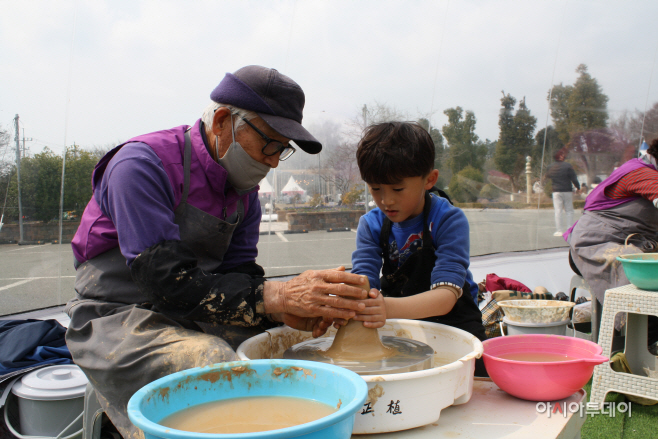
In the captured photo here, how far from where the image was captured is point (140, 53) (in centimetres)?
402

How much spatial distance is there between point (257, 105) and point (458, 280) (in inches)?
39.1

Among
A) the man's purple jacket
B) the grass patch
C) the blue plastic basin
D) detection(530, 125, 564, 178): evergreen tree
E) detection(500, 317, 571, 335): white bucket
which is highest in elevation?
detection(530, 125, 564, 178): evergreen tree

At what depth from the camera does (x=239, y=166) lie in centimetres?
176

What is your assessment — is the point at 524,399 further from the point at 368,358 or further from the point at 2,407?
the point at 2,407

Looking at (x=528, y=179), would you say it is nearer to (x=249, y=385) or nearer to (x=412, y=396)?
(x=412, y=396)

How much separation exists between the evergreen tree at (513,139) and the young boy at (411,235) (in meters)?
4.83

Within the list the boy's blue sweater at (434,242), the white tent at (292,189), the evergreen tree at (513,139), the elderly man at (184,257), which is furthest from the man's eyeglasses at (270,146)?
the evergreen tree at (513,139)

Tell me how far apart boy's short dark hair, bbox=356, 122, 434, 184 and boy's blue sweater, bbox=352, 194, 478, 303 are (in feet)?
0.72

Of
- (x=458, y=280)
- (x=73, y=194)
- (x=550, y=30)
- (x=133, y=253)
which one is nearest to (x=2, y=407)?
(x=133, y=253)

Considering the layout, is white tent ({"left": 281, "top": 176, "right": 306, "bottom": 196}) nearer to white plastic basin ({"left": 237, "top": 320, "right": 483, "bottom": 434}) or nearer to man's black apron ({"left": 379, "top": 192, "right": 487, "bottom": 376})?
man's black apron ({"left": 379, "top": 192, "right": 487, "bottom": 376})

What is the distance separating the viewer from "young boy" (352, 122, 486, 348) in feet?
5.74

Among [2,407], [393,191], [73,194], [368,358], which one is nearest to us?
[368,358]

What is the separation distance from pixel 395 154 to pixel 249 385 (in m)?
1.13

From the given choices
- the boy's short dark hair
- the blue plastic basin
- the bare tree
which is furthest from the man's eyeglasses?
the bare tree
